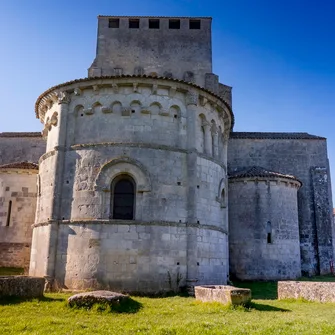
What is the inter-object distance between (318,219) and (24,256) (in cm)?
1681

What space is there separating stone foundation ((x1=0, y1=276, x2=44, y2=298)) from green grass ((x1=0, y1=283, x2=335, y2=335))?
11.7 inches

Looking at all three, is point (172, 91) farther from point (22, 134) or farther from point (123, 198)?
point (22, 134)

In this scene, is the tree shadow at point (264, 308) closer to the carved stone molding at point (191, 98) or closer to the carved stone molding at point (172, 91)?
the carved stone molding at point (191, 98)

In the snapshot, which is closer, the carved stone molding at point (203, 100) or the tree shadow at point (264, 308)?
the tree shadow at point (264, 308)

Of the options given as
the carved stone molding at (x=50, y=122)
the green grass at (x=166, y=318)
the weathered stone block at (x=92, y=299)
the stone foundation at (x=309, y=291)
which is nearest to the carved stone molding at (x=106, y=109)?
the carved stone molding at (x=50, y=122)

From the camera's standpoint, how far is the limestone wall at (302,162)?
2322 centimetres

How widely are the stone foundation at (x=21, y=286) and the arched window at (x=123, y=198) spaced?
362 cm

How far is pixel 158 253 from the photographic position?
13023mm

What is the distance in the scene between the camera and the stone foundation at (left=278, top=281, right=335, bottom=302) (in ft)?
36.1

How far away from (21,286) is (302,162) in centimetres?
1921

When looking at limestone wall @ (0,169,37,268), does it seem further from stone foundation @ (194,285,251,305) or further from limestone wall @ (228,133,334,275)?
limestone wall @ (228,133,334,275)

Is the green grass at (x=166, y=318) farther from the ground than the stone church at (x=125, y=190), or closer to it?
closer to it

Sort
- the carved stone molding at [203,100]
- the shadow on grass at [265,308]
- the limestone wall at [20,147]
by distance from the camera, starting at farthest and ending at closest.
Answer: the limestone wall at [20,147] → the carved stone molding at [203,100] → the shadow on grass at [265,308]

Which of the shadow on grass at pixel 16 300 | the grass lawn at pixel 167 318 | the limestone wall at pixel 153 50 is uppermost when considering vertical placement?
the limestone wall at pixel 153 50
